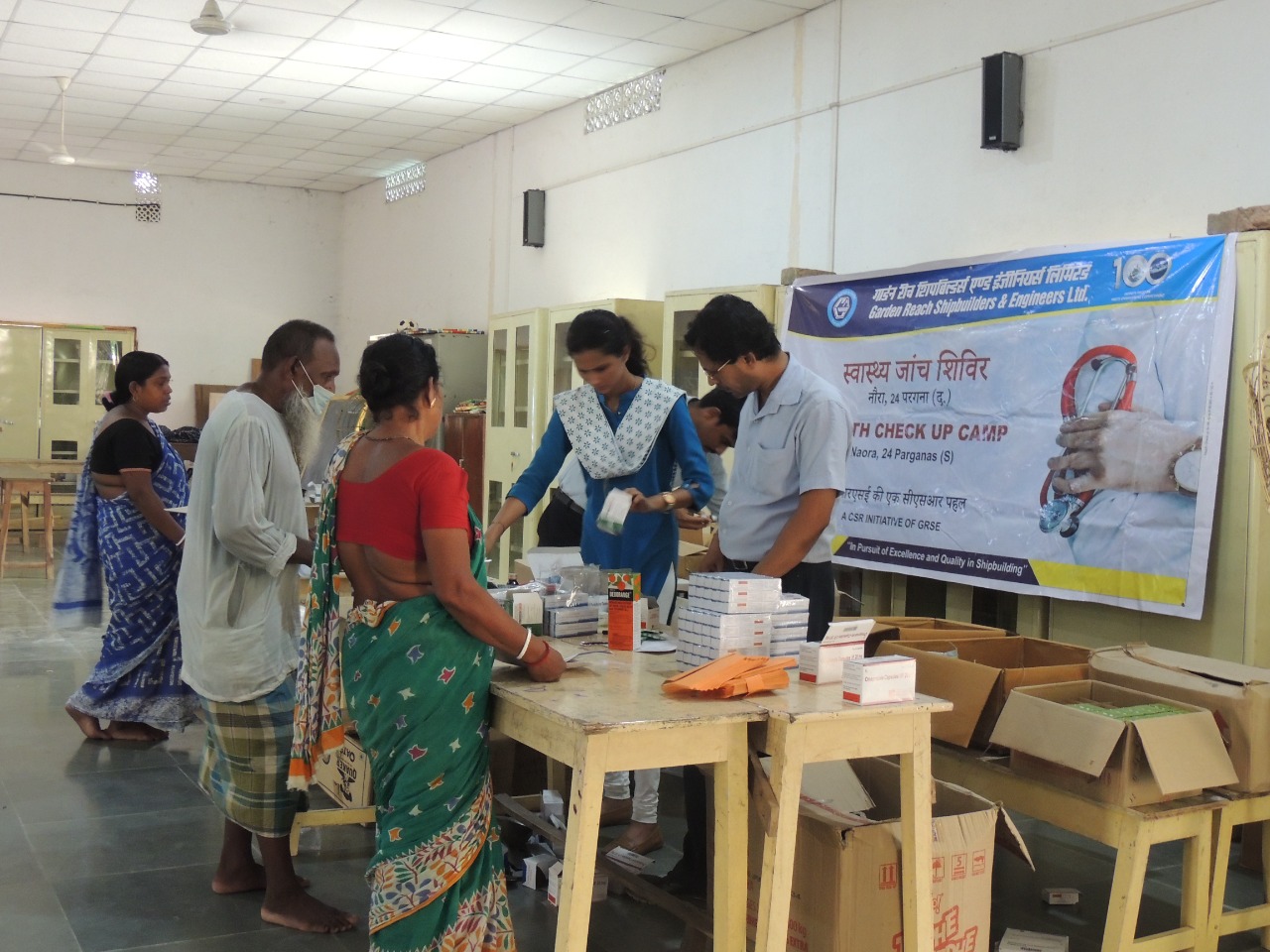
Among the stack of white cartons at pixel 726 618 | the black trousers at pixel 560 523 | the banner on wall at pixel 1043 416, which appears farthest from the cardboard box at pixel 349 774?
the banner on wall at pixel 1043 416

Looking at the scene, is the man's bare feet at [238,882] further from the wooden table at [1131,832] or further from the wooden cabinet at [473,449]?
the wooden cabinet at [473,449]

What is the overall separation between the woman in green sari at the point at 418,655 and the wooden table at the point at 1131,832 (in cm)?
122

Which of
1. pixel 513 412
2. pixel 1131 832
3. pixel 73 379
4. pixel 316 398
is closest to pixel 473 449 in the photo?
pixel 513 412

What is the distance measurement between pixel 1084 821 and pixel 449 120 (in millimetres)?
7513

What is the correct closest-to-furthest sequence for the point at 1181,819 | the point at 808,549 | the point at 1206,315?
the point at 1181,819
the point at 808,549
the point at 1206,315

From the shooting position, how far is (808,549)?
9.40 feet

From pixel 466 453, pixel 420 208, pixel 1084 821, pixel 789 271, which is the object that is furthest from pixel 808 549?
pixel 420 208

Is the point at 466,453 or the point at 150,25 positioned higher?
the point at 150,25

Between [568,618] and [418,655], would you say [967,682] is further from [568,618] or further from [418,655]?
[418,655]

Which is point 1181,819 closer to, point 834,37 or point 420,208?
point 834,37

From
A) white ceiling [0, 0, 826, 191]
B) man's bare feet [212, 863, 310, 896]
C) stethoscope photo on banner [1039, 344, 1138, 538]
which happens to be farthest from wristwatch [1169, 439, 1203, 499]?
white ceiling [0, 0, 826, 191]

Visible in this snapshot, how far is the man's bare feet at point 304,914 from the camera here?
2998mm

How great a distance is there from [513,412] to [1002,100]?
4032 mm

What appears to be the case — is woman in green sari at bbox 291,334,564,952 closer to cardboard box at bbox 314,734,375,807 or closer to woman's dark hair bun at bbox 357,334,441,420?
woman's dark hair bun at bbox 357,334,441,420
